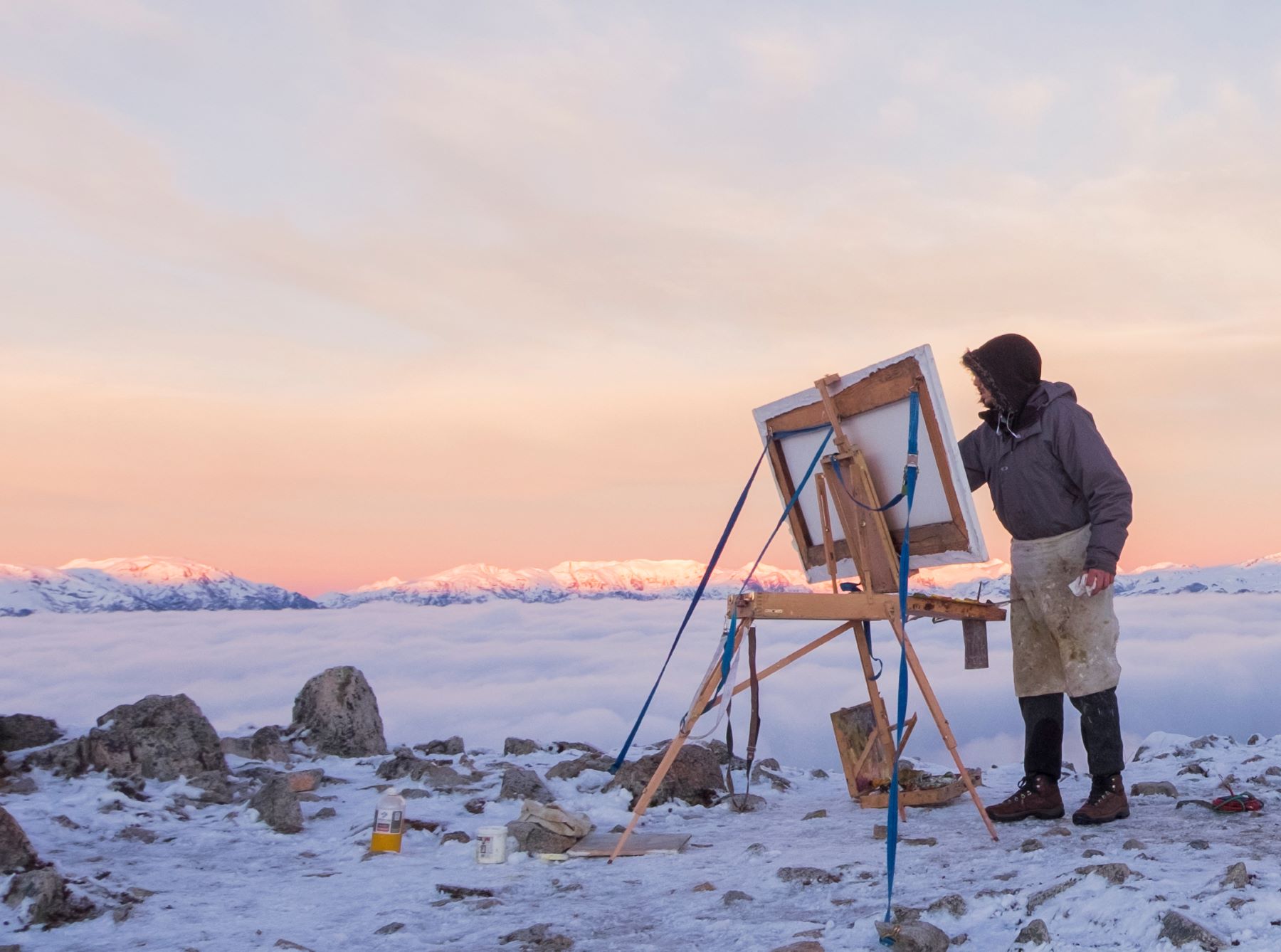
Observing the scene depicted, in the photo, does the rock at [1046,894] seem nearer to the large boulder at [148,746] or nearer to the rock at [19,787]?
the large boulder at [148,746]

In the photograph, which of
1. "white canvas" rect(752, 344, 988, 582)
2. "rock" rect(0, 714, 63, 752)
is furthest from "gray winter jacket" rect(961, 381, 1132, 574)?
"rock" rect(0, 714, 63, 752)

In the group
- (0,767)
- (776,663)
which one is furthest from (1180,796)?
(0,767)

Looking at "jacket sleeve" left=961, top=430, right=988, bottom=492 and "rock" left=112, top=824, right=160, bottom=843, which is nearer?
"jacket sleeve" left=961, top=430, right=988, bottom=492

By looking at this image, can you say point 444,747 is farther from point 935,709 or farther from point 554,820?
point 935,709

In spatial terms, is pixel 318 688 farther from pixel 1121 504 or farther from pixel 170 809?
pixel 1121 504

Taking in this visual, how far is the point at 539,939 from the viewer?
420cm

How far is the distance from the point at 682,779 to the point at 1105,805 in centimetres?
295

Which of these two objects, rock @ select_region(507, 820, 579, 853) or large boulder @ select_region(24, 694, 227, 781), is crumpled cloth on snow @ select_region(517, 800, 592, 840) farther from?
large boulder @ select_region(24, 694, 227, 781)

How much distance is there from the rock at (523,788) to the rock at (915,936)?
3921 mm

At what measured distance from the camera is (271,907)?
504 centimetres

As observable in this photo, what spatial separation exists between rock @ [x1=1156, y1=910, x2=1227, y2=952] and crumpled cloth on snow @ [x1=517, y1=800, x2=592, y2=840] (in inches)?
134

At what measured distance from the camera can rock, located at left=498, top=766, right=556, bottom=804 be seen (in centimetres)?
745

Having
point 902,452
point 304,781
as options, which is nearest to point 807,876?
point 902,452

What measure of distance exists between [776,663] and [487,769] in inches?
154
